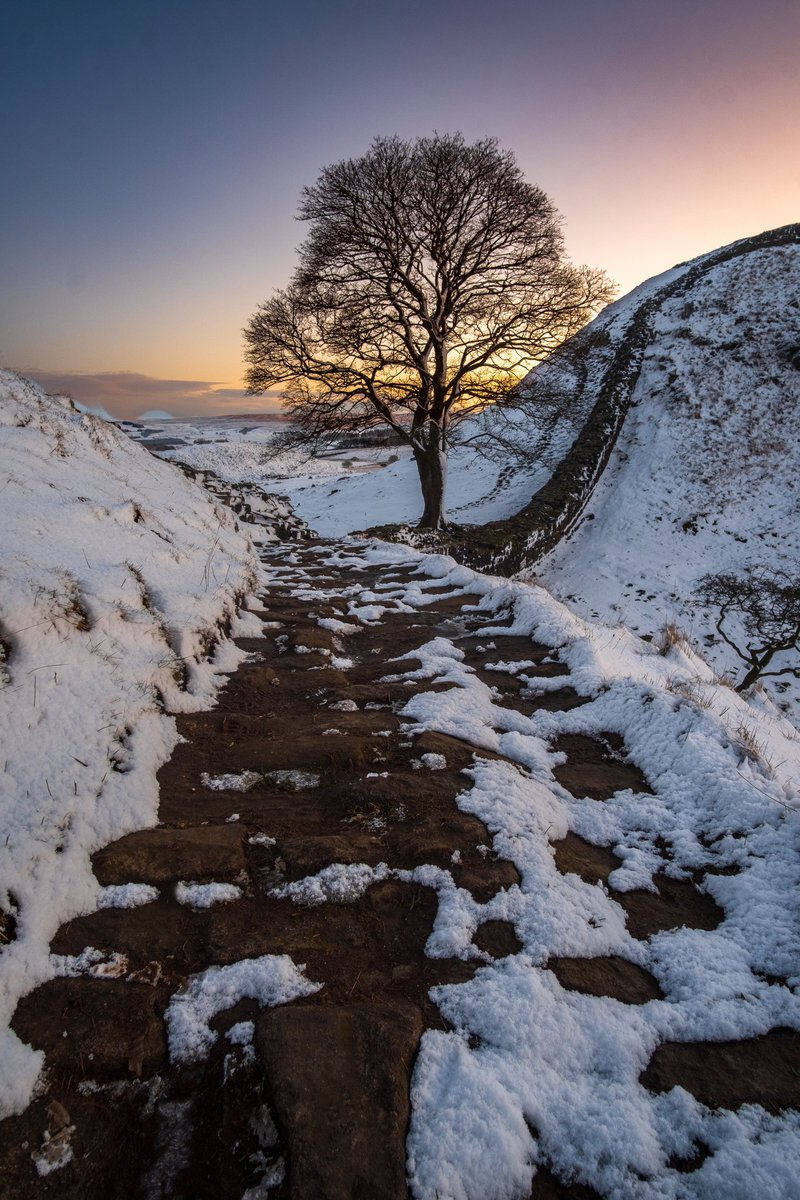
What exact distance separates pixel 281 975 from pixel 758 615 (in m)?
14.5

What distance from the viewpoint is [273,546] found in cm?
1173

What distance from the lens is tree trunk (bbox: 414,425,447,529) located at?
13.6 meters

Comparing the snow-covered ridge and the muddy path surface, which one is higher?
the snow-covered ridge

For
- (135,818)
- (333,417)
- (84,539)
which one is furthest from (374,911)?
(333,417)

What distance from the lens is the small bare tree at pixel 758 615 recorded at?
12.5 meters

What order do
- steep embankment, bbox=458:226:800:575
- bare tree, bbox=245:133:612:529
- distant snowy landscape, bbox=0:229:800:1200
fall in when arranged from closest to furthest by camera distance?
distant snowy landscape, bbox=0:229:800:1200 → bare tree, bbox=245:133:612:529 → steep embankment, bbox=458:226:800:575

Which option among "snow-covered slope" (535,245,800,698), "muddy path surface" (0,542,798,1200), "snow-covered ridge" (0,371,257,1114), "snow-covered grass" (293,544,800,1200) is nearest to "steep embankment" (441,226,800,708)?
"snow-covered slope" (535,245,800,698)

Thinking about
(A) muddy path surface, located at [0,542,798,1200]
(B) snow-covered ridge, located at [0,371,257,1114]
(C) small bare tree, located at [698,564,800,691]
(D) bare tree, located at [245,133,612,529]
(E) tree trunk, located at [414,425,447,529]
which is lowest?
(C) small bare tree, located at [698,564,800,691]

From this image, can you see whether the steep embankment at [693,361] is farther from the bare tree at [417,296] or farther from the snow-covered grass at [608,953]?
the snow-covered grass at [608,953]

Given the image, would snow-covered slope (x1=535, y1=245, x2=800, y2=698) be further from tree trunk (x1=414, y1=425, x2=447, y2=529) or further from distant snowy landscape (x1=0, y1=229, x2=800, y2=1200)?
distant snowy landscape (x1=0, y1=229, x2=800, y2=1200)

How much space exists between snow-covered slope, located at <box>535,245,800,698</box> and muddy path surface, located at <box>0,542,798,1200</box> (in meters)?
11.5

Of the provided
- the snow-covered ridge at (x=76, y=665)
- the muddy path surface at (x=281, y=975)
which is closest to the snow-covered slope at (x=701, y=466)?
the snow-covered ridge at (x=76, y=665)

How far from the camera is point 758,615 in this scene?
13125 millimetres

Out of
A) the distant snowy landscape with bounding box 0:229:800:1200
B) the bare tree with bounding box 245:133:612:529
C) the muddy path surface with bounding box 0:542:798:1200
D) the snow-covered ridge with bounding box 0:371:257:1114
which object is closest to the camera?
the muddy path surface with bounding box 0:542:798:1200
